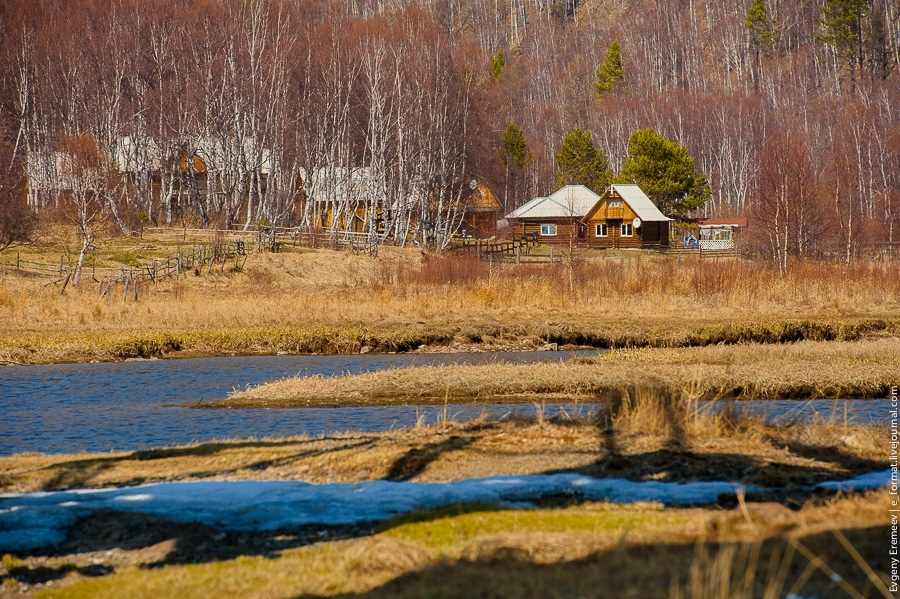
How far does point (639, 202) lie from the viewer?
7175cm

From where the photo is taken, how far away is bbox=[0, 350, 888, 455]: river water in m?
14.8

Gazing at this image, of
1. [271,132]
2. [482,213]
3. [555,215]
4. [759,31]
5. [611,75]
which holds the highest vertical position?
[759,31]

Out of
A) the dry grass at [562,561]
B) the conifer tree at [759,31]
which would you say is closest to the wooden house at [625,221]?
the conifer tree at [759,31]

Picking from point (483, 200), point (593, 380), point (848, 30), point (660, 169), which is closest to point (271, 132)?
point (483, 200)

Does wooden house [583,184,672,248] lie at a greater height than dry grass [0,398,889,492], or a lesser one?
greater

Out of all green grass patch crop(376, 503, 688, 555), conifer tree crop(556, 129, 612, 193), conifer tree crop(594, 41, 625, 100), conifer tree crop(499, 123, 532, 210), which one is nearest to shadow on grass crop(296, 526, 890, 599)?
green grass patch crop(376, 503, 688, 555)

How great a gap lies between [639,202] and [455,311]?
43.7 meters

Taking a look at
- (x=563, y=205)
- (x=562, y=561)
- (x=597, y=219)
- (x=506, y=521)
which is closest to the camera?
(x=562, y=561)

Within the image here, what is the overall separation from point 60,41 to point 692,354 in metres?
53.1

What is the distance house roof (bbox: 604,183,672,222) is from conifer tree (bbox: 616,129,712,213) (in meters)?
2.70

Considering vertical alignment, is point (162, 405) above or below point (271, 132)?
below

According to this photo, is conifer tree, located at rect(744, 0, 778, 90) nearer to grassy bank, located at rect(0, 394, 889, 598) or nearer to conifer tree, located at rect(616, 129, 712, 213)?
conifer tree, located at rect(616, 129, 712, 213)

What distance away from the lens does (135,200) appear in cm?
6094

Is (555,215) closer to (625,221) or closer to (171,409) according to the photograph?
(625,221)
